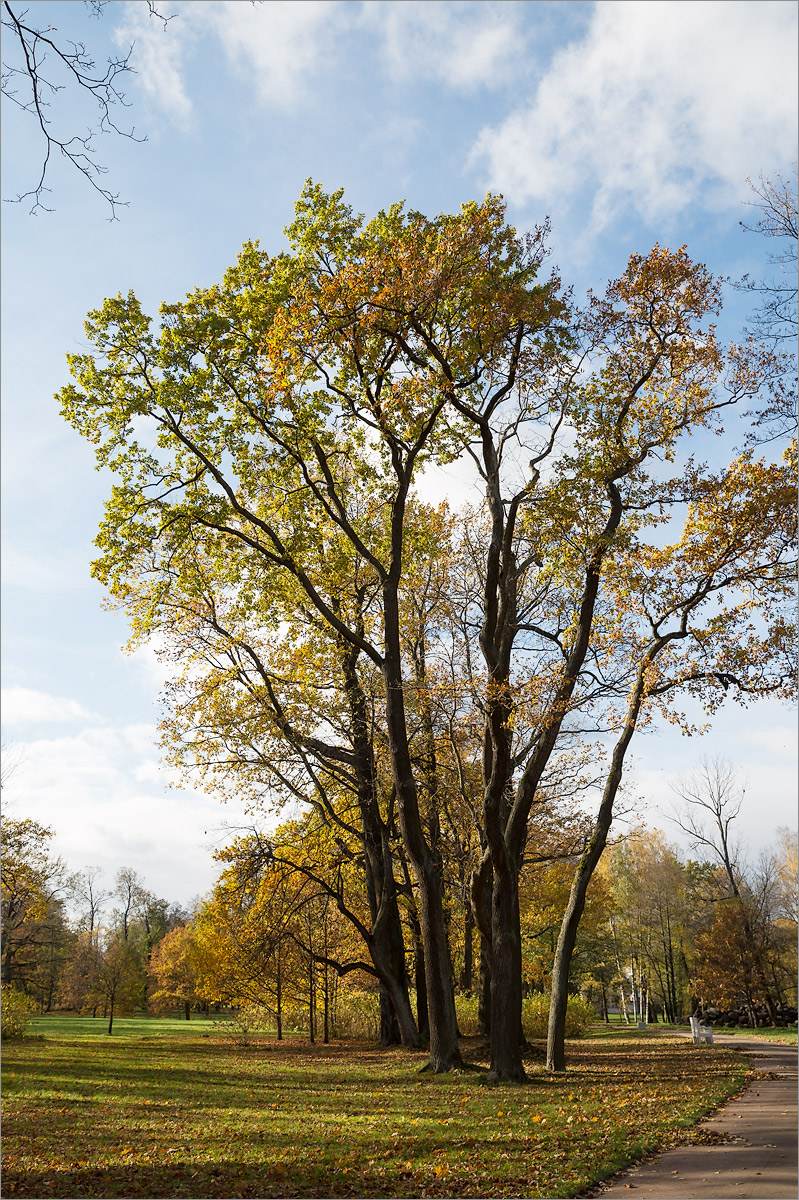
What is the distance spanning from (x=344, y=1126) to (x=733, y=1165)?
14.2 ft

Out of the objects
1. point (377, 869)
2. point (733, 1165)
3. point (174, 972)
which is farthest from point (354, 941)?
point (174, 972)

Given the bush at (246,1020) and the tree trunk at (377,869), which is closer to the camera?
the tree trunk at (377,869)

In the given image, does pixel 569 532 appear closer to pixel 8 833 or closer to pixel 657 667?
pixel 657 667

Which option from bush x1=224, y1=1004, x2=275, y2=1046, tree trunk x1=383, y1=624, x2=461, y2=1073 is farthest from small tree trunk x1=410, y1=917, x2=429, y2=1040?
tree trunk x1=383, y1=624, x2=461, y2=1073

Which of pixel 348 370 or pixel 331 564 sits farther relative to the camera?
pixel 331 564

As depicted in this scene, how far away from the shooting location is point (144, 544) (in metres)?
13.4

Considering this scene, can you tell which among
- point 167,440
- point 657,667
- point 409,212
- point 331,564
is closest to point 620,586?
point 657,667

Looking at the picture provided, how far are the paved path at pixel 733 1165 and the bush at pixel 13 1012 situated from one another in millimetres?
23223

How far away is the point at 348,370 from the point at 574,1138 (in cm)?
1133

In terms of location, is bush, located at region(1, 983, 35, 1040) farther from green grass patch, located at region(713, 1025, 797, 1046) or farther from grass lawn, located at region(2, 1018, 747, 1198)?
green grass patch, located at region(713, 1025, 797, 1046)

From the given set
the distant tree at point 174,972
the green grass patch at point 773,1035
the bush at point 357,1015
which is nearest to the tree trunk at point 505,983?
the green grass patch at point 773,1035

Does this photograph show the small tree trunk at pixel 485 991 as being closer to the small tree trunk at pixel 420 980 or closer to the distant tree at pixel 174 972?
the small tree trunk at pixel 420 980

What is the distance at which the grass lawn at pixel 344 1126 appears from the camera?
22.2 ft

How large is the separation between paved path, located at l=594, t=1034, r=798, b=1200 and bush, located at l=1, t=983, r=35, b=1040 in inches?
914
